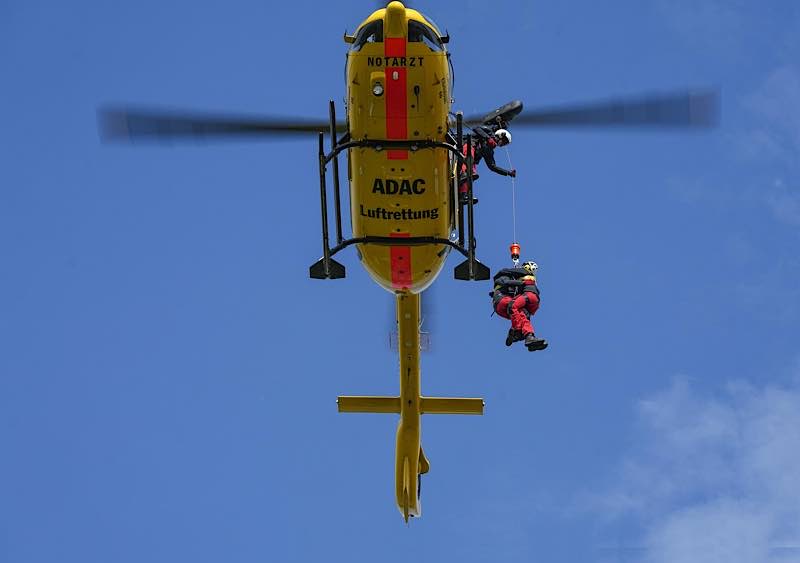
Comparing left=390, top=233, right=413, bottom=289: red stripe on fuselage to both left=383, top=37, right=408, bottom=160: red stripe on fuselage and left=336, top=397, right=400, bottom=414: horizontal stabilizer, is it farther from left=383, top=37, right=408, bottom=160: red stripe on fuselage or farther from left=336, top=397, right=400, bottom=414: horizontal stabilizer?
left=336, top=397, right=400, bottom=414: horizontal stabilizer

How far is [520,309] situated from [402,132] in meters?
4.56

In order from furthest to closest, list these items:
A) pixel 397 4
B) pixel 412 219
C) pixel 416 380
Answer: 1. pixel 416 380
2. pixel 412 219
3. pixel 397 4

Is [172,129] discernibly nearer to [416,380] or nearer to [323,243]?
[323,243]

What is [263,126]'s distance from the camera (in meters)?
17.9

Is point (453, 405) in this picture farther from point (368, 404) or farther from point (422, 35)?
point (422, 35)

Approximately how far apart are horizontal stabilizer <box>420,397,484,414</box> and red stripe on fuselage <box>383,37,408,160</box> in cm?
679

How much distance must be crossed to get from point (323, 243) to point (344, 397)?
18.3 ft

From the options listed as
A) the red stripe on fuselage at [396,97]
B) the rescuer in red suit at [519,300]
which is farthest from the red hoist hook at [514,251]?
the red stripe on fuselage at [396,97]

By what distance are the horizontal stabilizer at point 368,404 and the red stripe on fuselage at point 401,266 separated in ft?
13.8

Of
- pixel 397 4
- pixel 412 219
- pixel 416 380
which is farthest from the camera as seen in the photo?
pixel 416 380

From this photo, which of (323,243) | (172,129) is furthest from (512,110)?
(172,129)

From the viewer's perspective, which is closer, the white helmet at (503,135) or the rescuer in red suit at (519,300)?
the white helmet at (503,135)

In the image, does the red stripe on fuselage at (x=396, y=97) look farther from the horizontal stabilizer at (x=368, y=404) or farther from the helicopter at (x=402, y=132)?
the horizontal stabilizer at (x=368, y=404)

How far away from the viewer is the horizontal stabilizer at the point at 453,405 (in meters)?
22.5
